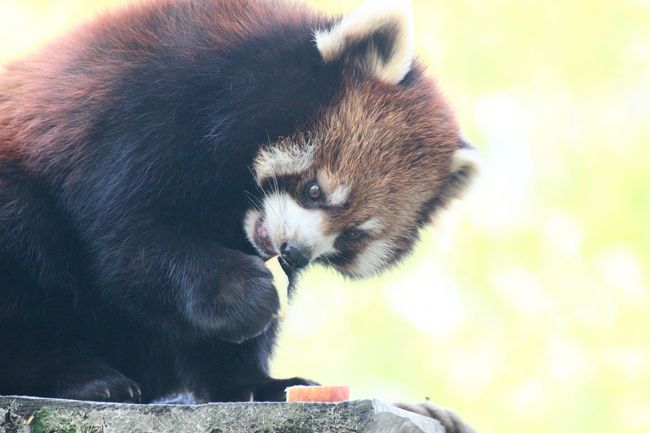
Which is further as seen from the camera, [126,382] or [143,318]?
[143,318]

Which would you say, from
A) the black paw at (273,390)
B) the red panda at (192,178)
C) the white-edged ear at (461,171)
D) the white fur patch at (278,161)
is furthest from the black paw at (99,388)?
the white-edged ear at (461,171)

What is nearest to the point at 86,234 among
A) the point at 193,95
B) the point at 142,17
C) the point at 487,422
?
the point at 193,95

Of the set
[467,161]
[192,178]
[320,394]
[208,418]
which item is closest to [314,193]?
[192,178]

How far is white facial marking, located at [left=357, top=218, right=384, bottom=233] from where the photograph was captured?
130 inches

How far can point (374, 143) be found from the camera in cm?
329

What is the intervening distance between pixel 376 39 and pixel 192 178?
848 mm

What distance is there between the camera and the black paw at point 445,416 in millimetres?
2326

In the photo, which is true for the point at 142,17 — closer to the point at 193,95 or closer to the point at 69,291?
the point at 193,95

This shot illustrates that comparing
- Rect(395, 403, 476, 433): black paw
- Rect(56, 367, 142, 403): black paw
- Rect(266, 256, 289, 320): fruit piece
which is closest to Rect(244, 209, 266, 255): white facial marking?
Rect(266, 256, 289, 320): fruit piece

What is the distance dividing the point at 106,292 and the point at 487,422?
3.69 m

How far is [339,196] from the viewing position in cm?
321

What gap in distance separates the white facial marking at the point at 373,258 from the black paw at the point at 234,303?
68cm

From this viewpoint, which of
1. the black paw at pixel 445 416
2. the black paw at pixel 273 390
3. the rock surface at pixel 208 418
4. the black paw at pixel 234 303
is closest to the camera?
the rock surface at pixel 208 418

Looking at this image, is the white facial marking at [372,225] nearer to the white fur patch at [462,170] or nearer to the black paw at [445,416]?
the white fur patch at [462,170]
